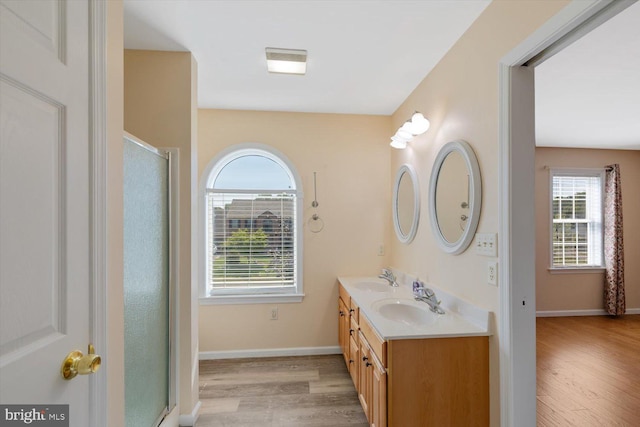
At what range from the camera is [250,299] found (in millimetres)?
2920

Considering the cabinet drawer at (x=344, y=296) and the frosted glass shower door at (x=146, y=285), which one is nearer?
the frosted glass shower door at (x=146, y=285)

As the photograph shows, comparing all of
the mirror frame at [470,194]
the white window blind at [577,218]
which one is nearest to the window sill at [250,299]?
the mirror frame at [470,194]

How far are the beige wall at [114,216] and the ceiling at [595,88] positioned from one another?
97.2 inches

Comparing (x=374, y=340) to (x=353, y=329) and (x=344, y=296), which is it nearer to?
(x=353, y=329)

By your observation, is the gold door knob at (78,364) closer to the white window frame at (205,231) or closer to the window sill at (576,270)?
the white window frame at (205,231)

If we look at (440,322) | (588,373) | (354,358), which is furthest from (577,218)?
(354,358)

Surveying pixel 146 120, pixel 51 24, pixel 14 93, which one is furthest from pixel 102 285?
pixel 146 120

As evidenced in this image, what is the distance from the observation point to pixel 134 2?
1512 mm

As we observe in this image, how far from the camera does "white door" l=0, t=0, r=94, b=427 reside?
2.07 feet

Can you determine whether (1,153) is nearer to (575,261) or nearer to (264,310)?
(264,310)

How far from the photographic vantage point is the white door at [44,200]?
630 millimetres

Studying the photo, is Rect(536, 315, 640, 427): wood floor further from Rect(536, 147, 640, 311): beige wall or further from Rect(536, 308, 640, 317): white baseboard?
Rect(536, 147, 640, 311): beige wall

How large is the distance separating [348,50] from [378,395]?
2.17 metres

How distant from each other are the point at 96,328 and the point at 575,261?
5.65 meters
